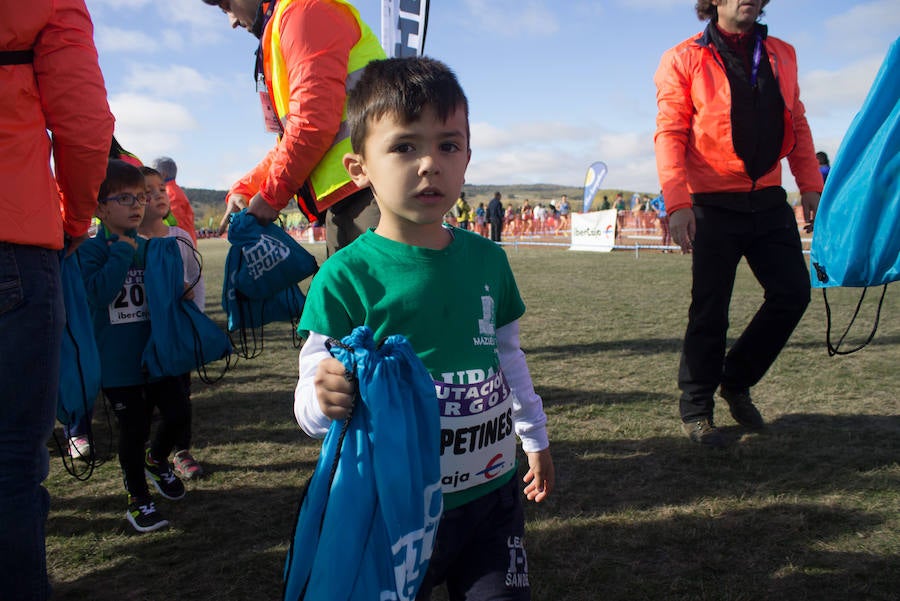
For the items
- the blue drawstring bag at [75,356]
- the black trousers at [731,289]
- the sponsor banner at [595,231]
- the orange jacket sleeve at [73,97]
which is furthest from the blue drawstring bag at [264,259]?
the sponsor banner at [595,231]

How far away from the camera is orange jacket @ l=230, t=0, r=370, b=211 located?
8.04 ft

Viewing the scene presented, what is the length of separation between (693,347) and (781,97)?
140 centimetres

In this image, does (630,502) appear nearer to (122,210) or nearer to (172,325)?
(172,325)

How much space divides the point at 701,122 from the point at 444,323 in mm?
2506

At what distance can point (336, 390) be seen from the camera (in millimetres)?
1202

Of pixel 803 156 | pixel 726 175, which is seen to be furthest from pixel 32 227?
pixel 803 156

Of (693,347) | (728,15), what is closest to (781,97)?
(728,15)

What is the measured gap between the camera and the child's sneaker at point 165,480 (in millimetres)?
3141

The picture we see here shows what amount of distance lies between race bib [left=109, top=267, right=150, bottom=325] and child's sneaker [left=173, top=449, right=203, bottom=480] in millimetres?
864

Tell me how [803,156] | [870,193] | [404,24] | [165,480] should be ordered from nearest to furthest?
[870,193] < [165,480] < [803,156] < [404,24]

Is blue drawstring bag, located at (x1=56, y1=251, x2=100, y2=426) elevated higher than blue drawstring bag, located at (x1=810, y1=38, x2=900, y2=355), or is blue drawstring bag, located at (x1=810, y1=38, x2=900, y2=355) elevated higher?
blue drawstring bag, located at (x1=810, y1=38, x2=900, y2=355)

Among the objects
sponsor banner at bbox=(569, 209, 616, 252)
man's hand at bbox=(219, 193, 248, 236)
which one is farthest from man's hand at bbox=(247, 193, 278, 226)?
sponsor banner at bbox=(569, 209, 616, 252)

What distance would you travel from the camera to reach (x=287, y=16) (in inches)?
97.4

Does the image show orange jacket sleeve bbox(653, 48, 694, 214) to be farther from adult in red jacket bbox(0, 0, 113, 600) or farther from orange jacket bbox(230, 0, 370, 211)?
adult in red jacket bbox(0, 0, 113, 600)
